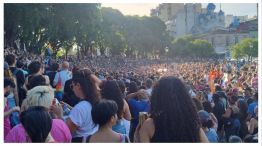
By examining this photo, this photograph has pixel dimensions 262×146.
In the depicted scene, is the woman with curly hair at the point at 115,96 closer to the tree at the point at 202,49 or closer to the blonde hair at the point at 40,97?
the blonde hair at the point at 40,97

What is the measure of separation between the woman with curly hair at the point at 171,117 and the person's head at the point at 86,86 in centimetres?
104

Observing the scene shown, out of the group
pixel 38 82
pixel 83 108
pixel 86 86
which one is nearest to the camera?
pixel 83 108

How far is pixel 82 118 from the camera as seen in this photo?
467 cm

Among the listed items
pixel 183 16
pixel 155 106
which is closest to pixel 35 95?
pixel 155 106

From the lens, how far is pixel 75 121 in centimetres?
464

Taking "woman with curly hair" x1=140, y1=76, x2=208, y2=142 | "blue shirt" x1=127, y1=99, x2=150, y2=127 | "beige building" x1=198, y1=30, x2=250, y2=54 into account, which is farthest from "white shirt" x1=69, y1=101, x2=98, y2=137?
"beige building" x1=198, y1=30, x2=250, y2=54

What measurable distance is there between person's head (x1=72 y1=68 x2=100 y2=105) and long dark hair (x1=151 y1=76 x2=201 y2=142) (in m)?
1.03

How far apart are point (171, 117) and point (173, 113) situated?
0.04 meters

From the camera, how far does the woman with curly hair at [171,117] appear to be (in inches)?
150

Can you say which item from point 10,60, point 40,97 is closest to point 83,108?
point 40,97

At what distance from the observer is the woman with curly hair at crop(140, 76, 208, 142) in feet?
12.5

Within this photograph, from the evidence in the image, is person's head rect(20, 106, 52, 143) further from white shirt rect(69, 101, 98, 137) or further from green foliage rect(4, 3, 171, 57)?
green foliage rect(4, 3, 171, 57)

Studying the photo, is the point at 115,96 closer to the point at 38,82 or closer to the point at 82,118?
the point at 82,118

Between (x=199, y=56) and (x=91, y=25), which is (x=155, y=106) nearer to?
(x=91, y=25)
